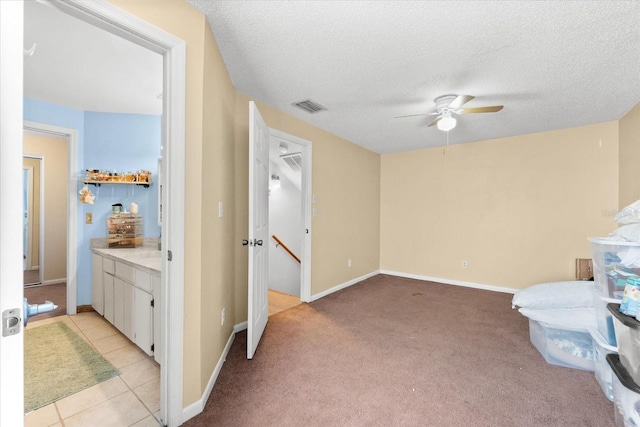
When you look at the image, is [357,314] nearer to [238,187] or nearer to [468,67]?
[238,187]

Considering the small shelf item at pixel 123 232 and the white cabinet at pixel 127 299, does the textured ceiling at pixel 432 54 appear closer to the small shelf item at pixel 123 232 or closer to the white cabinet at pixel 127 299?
the white cabinet at pixel 127 299

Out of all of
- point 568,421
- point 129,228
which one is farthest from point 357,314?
Result: point 129,228

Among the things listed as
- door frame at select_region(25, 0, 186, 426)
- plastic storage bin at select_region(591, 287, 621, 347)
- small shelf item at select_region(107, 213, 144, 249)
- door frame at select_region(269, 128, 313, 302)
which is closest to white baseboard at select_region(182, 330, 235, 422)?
door frame at select_region(25, 0, 186, 426)

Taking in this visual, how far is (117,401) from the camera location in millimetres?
1764

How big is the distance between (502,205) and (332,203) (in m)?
2.58

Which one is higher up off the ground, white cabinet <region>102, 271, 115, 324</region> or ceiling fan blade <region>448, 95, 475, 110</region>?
ceiling fan blade <region>448, 95, 475, 110</region>

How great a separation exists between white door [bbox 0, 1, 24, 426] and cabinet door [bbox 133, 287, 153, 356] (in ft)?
5.50

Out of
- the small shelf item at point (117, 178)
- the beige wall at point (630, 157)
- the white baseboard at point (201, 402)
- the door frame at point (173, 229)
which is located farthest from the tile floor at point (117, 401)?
the beige wall at point (630, 157)

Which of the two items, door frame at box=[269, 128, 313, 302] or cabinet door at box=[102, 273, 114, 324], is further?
door frame at box=[269, 128, 313, 302]

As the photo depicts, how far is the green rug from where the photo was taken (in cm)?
183

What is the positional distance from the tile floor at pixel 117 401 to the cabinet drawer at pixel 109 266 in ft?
2.22

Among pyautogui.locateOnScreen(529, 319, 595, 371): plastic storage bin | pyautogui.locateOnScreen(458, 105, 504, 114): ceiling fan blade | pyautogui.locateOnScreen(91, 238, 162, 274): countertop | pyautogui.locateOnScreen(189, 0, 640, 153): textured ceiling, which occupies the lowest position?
pyautogui.locateOnScreen(529, 319, 595, 371): plastic storage bin

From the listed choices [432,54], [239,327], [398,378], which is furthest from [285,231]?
[432,54]

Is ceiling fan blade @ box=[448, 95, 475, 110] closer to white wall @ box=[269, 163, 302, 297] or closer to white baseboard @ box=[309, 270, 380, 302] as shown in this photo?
white baseboard @ box=[309, 270, 380, 302]
